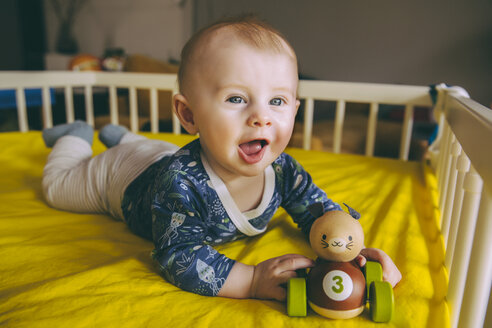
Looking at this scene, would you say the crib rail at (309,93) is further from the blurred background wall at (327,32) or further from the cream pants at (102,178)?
the blurred background wall at (327,32)

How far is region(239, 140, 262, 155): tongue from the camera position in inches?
22.1

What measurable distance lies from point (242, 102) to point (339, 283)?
0.85 feet

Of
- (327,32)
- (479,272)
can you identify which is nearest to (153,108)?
(479,272)

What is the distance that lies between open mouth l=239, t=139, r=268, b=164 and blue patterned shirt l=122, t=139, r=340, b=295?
0.10m

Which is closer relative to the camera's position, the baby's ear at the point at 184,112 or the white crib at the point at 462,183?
the white crib at the point at 462,183

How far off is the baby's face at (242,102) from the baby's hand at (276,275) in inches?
5.1

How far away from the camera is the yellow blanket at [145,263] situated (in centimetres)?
48

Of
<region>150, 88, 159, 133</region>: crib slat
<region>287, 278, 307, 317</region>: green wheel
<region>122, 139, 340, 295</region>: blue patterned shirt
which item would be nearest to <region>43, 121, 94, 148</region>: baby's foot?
<region>122, 139, 340, 295</region>: blue patterned shirt

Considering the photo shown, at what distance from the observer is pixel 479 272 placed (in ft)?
1.34

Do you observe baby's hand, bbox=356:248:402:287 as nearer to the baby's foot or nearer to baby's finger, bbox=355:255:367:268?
baby's finger, bbox=355:255:367:268

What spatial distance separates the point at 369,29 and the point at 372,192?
2.05 metres

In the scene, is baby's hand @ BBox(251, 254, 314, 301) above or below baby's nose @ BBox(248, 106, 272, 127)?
below

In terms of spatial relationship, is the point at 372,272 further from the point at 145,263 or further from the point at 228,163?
the point at 145,263

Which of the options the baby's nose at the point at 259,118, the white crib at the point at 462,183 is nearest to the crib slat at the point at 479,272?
the white crib at the point at 462,183
